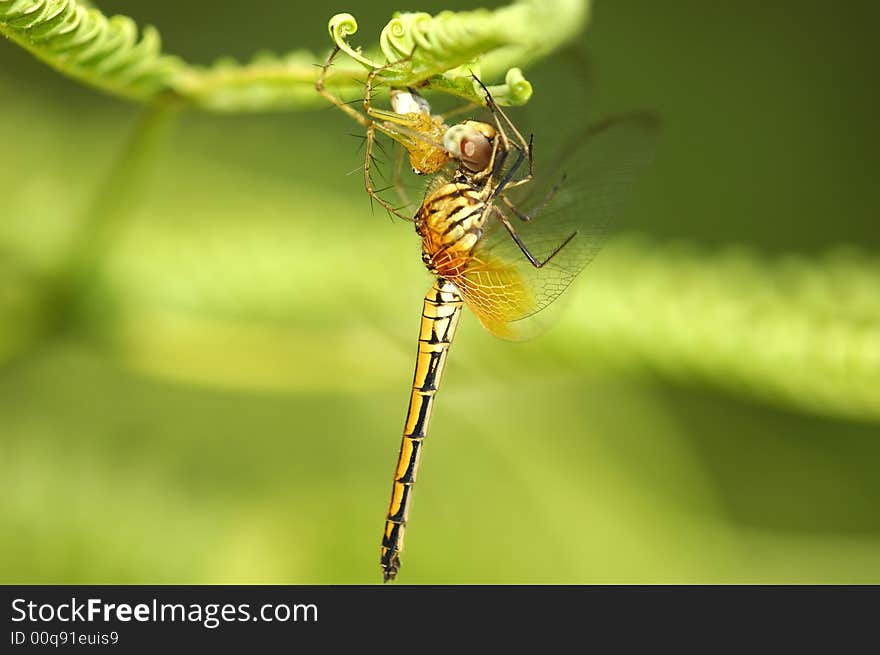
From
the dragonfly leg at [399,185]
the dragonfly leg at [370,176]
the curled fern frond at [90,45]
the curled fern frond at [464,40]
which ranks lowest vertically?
the curled fern frond at [464,40]

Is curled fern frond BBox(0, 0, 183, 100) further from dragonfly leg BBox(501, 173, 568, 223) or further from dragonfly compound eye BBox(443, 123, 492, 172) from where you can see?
dragonfly leg BBox(501, 173, 568, 223)

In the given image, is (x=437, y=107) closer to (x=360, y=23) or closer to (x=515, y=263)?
(x=515, y=263)

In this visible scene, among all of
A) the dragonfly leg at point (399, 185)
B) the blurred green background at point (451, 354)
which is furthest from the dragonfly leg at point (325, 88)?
the blurred green background at point (451, 354)

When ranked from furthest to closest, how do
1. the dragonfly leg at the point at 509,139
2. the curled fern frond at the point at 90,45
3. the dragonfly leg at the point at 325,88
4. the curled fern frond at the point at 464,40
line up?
the dragonfly leg at the point at 509,139
the dragonfly leg at the point at 325,88
the curled fern frond at the point at 90,45
the curled fern frond at the point at 464,40

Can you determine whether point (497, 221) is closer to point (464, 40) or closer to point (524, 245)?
point (524, 245)

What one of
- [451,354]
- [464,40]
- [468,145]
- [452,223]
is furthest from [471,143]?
[451,354]

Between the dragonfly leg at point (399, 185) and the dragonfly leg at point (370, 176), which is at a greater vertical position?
the dragonfly leg at point (399, 185)

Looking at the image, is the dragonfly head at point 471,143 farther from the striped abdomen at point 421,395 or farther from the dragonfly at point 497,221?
the striped abdomen at point 421,395
